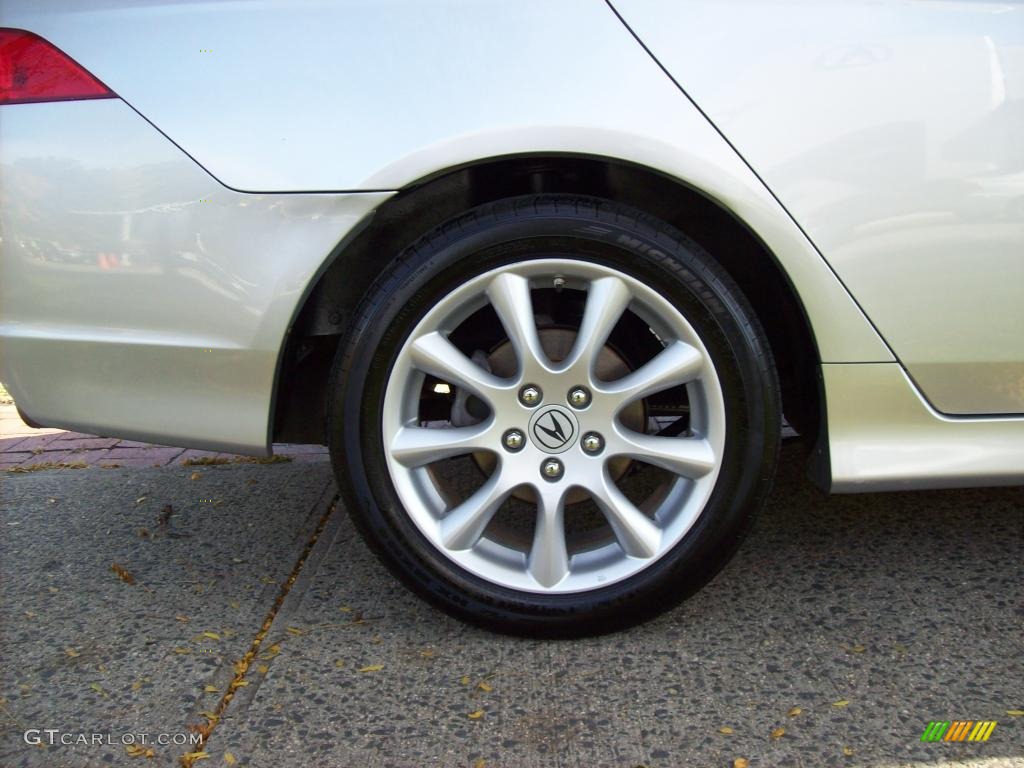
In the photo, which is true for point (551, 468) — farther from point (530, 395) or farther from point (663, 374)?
point (663, 374)

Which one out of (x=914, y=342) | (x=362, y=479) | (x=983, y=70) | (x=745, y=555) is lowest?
(x=745, y=555)

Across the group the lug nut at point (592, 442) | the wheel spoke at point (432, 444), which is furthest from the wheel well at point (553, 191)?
the lug nut at point (592, 442)

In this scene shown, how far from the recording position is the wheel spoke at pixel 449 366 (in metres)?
1.89

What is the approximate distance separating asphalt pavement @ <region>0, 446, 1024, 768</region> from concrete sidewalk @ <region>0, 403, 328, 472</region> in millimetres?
699

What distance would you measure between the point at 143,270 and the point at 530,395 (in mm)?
825

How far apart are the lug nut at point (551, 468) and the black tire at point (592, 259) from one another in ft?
0.85

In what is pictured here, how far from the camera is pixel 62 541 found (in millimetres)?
2584

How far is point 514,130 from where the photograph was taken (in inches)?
68.5

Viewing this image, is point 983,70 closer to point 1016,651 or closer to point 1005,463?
point 1005,463

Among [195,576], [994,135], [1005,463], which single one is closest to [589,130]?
[994,135]

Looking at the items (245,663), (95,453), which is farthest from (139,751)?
(95,453)

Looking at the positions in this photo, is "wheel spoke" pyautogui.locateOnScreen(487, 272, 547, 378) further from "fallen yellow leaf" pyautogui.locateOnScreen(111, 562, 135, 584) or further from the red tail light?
"fallen yellow leaf" pyautogui.locateOnScreen(111, 562, 135, 584)

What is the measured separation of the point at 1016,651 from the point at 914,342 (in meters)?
0.67

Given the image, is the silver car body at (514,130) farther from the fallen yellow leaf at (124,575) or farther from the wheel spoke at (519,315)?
the fallen yellow leaf at (124,575)
